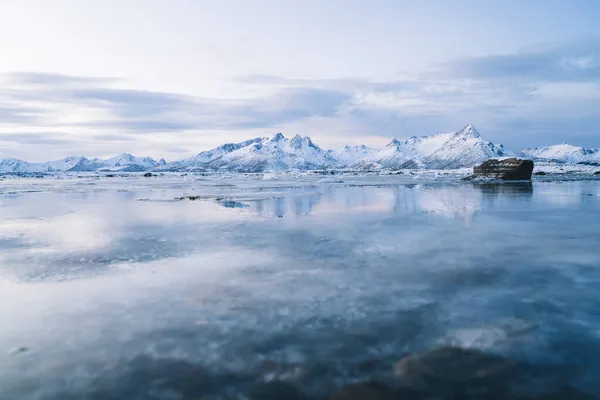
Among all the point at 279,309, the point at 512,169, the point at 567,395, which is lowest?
the point at 567,395

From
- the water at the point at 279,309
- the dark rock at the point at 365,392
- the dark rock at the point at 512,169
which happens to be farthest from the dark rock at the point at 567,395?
the dark rock at the point at 512,169

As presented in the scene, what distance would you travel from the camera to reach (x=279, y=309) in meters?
7.82

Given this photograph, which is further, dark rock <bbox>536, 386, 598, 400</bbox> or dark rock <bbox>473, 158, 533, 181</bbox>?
dark rock <bbox>473, 158, 533, 181</bbox>

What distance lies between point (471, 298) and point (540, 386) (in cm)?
312

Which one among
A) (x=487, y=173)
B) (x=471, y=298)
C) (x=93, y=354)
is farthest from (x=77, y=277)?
(x=487, y=173)

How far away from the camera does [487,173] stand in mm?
73438

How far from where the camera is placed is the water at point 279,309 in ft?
18.1

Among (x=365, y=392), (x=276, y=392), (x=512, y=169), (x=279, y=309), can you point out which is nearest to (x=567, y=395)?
(x=365, y=392)

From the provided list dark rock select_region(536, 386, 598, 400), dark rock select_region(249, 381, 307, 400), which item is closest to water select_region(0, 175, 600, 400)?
dark rock select_region(249, 381, 307, 400)

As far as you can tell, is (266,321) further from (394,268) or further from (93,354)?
(394,268)

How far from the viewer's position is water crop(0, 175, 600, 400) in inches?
217

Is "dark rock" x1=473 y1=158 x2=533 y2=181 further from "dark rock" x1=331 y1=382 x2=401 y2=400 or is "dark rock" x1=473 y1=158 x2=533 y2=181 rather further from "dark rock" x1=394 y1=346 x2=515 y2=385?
"dark rock" x1=331 y1=382 x2=401 y2=400

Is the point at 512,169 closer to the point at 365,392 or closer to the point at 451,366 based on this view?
the point at 451,366

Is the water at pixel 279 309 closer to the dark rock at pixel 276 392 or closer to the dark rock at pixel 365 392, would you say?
the dark rock at pixel 276 392
